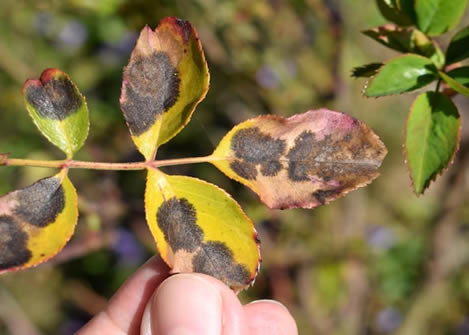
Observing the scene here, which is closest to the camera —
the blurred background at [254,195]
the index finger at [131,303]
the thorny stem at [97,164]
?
the thorny stem at [97,164]

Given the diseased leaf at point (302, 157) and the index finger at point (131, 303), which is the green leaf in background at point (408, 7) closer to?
the diseased leaf at point (302, 157)

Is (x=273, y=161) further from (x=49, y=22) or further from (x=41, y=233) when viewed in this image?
(x=49, y=22)

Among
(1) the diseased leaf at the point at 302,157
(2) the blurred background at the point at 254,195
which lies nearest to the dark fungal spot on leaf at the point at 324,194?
(1) the diseased leaf at the point at 302,157

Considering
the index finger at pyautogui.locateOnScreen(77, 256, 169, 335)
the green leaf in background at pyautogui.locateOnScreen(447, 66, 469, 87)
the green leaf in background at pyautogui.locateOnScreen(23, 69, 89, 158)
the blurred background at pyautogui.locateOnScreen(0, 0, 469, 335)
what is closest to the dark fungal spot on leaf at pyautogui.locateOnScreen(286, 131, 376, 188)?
the green leaf in background at pyautogui.locateOnScreen(447, 66, 469, 87)

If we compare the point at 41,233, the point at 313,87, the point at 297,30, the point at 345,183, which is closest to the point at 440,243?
the point at 313,87

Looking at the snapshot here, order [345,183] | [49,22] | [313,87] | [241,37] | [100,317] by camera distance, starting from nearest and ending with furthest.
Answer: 1. [345,183]
2. [100,317]
3. [241,37]
4. [313,87]
5. [49,22]

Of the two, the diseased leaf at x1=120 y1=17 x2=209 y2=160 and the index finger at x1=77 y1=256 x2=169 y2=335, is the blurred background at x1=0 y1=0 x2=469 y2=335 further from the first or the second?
the diseased leaf at x1=120 y1=17 x2=209 y2=160
